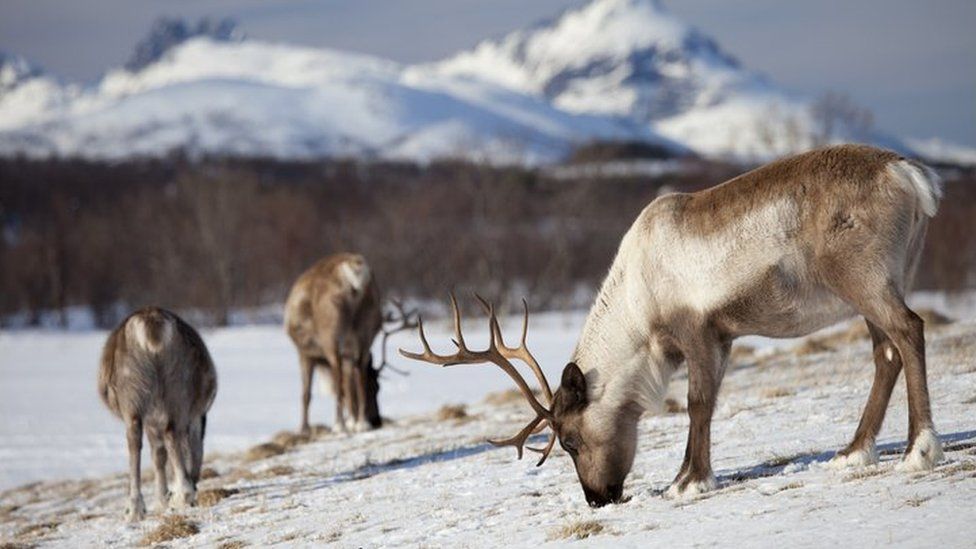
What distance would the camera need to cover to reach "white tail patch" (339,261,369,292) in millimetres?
17375

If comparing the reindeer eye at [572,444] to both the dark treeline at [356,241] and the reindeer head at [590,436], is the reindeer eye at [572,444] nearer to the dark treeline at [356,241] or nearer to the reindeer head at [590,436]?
the reindeer head at [590,436]

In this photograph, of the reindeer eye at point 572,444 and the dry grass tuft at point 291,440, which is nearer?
the reindeer eye at point 572,444

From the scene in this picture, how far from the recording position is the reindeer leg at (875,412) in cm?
814

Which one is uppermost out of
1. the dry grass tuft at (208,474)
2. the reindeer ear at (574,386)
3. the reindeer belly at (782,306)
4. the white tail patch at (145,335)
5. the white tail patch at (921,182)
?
the white tail patch at (921,182)

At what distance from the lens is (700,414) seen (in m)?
8.30

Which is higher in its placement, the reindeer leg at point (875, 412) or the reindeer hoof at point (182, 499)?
the reindeer leg at point (875, 412)

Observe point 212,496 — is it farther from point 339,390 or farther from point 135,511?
point 339,390

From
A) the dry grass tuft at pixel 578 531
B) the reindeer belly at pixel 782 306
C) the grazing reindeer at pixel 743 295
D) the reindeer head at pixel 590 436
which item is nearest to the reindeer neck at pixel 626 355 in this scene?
the grazing reindeer at pixel 743 295

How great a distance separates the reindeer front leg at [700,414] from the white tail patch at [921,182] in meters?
1.64

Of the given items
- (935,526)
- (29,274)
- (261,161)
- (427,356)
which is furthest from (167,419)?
(261,161)

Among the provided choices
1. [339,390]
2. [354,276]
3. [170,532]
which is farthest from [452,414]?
[170,532]

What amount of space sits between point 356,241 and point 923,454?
231 ft

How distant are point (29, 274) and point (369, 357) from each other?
199 feet

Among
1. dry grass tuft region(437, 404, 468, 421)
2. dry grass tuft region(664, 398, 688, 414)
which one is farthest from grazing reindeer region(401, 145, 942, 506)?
dry grass tuft region(437, 404, 468, 421)
